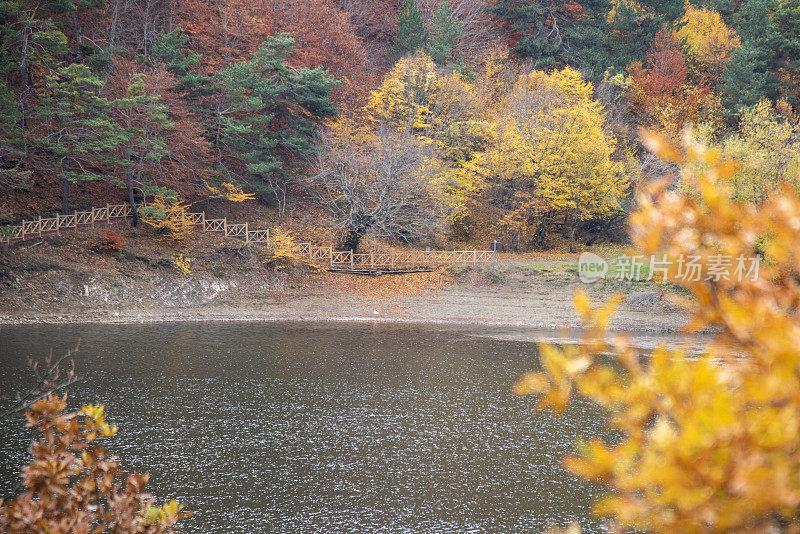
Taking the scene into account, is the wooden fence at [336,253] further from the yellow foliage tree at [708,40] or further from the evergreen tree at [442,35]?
the yellow foliage tree at [708,40]

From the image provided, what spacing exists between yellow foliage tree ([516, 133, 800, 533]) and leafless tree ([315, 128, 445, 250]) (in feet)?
130

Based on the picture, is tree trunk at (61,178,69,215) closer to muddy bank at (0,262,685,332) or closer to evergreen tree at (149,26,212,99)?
muddy bank at (0,262,685,332)

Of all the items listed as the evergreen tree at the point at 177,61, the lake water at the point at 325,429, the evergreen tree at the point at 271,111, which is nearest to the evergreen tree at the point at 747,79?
the evergreen tree at the point at 271,111

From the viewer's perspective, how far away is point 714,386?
1591 mm

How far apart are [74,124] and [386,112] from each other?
71.2ft

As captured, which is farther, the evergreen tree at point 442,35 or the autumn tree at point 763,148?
the evergreen tree at point 442,35

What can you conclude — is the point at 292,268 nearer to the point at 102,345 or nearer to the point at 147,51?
the point at 102,345

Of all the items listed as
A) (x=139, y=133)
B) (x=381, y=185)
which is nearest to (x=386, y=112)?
(x=381, y=185)

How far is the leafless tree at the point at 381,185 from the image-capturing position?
41.8 meters

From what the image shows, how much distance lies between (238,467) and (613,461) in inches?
597

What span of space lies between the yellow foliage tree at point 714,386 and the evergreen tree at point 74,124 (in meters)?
36.2

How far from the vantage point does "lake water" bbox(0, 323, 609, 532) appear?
44.5 ft

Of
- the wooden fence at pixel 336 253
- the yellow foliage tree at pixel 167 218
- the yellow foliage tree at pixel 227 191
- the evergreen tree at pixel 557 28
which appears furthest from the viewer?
the evergreen tree at pixel 557 28

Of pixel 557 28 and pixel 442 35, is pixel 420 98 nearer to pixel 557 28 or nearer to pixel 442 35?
pixel 442 35
